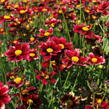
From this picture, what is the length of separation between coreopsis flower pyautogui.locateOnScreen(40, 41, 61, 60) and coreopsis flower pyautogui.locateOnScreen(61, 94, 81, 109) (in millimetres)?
286

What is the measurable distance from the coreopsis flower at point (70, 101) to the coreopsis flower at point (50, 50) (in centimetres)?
29

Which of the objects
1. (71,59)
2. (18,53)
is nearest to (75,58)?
(71,59)

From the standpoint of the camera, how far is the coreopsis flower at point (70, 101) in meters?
1.64

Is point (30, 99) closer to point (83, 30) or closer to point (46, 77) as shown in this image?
point (46, 77)

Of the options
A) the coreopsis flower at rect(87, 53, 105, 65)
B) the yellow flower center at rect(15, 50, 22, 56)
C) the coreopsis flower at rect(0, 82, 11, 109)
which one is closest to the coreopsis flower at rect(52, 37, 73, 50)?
the coreopsis flower at rect(87, 53, 105, 65)

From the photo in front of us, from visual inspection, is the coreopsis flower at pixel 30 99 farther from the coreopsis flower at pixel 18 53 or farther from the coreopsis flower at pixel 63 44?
the coreopsis flower at pixel 63 44

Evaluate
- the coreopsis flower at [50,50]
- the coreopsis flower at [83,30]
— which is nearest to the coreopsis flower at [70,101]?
the coreopsis flower at [50,50]

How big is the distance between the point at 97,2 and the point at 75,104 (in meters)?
1.84

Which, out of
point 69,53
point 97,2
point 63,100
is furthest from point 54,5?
point 63,100

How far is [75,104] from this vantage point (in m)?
1.65

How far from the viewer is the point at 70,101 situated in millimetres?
1665

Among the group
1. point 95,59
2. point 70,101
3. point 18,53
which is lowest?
point 70,101

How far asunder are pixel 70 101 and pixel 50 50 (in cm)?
36

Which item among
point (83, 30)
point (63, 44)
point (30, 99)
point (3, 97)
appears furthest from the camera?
point (83, 30)
